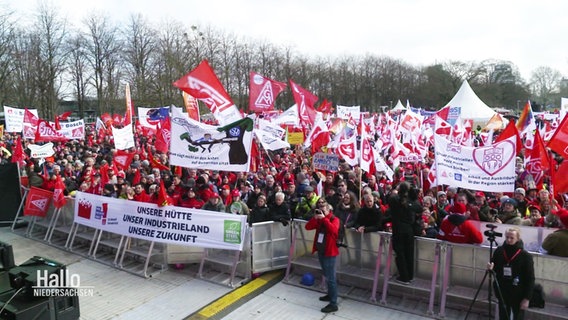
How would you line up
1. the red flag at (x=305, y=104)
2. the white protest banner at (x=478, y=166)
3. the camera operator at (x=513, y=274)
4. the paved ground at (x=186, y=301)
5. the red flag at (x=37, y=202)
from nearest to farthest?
the camera operator at (x=513, y=274), the paved ground at (x=186, y=301), the white protest banner at (x=478, y=166), the red flag at (x=37, y=202), the red flag at (x=305, y=104)

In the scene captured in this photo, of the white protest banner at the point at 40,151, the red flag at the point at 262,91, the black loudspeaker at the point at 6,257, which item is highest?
the red flag at the point at 262,91

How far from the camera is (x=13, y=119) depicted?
2044 cm

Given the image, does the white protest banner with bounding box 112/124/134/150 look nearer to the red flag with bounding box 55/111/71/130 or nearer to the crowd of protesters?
the crowd of protesters

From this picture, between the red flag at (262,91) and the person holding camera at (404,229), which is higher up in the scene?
the red flag at (262,91)

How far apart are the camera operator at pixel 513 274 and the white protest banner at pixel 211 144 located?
174 inches

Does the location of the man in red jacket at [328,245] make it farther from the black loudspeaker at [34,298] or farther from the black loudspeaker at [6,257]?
the black loudspeaker at [6,257]

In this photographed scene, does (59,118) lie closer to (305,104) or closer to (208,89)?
(305,104)

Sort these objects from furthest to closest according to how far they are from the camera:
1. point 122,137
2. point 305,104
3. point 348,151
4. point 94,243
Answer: point 122,137
point 305,104
point 348,151
point 94,243

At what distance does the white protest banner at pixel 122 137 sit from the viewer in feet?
51.6

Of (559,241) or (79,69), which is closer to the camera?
(559,241)

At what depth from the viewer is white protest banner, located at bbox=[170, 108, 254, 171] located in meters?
8.23

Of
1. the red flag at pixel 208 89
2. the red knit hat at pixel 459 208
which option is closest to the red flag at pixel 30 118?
the red flag at pixel 208 89

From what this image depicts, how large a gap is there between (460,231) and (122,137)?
508 inches

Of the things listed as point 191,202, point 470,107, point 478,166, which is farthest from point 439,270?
point 470,107
